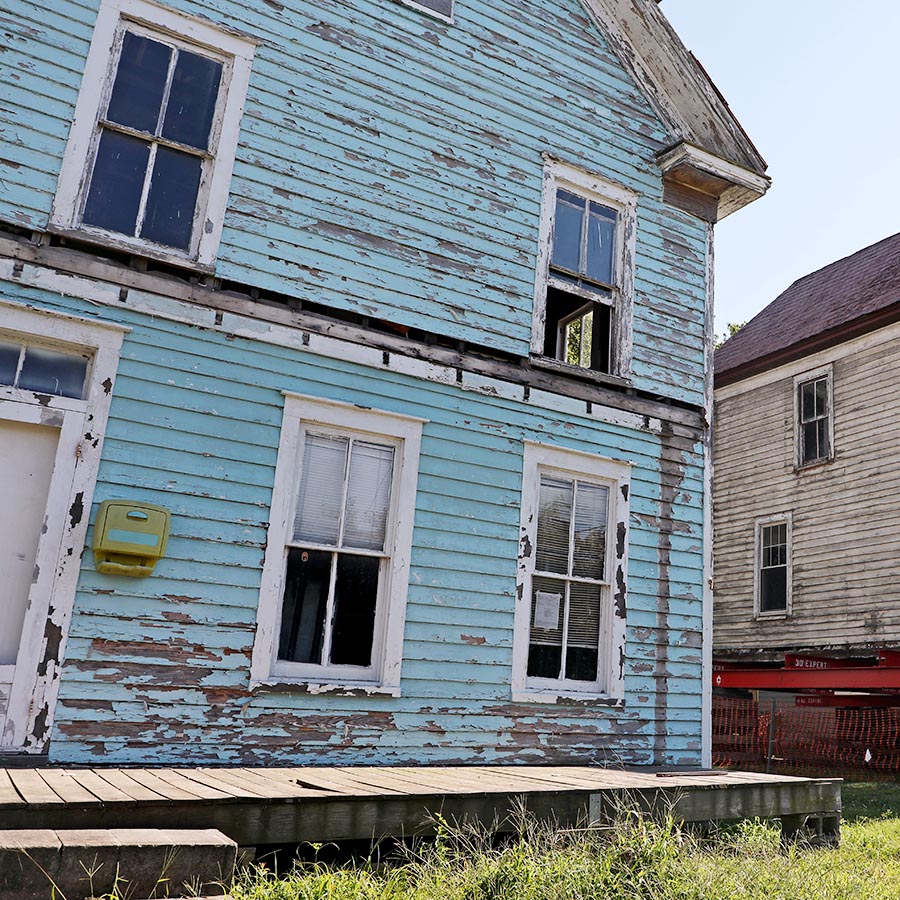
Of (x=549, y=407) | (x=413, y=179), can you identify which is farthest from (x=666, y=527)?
(x=413, y=179)

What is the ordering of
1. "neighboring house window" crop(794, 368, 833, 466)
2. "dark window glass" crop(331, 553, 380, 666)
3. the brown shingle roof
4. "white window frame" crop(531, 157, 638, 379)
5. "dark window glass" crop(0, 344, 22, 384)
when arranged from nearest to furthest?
"dark window glass" crop(0, 344, 22, 384)
"dark window glass" crop(331, 553, 380, 666)
"white window frame" crop(531, 157, 638, 379)
the brown shingle roof
"neighboring house window" crop(794, 368, 833, 466)

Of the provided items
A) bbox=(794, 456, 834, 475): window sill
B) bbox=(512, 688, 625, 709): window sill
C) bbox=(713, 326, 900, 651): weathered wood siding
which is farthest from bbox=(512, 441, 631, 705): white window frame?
bbox=(794, 456, 834, 475): window sill

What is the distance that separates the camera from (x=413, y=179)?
24.0 feet

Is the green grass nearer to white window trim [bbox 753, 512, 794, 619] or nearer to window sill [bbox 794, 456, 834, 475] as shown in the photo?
white window trim [bbox 753, 512, 794, 619]

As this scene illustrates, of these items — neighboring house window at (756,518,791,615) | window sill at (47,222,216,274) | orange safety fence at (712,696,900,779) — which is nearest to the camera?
window sill at (47,222,216,274)

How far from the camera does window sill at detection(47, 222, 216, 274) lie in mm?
5754

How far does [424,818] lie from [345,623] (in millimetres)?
1876

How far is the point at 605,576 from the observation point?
7.70m

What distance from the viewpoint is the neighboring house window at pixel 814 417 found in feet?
51.6

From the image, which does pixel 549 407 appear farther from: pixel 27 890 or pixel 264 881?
pixel 27 890

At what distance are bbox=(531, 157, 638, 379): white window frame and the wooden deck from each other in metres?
3.64

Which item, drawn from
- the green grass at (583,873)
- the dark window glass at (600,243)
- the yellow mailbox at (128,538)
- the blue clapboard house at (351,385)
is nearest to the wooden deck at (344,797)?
the green grass at (583,873)

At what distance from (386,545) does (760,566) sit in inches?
474

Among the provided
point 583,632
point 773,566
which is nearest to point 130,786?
point 583,632
